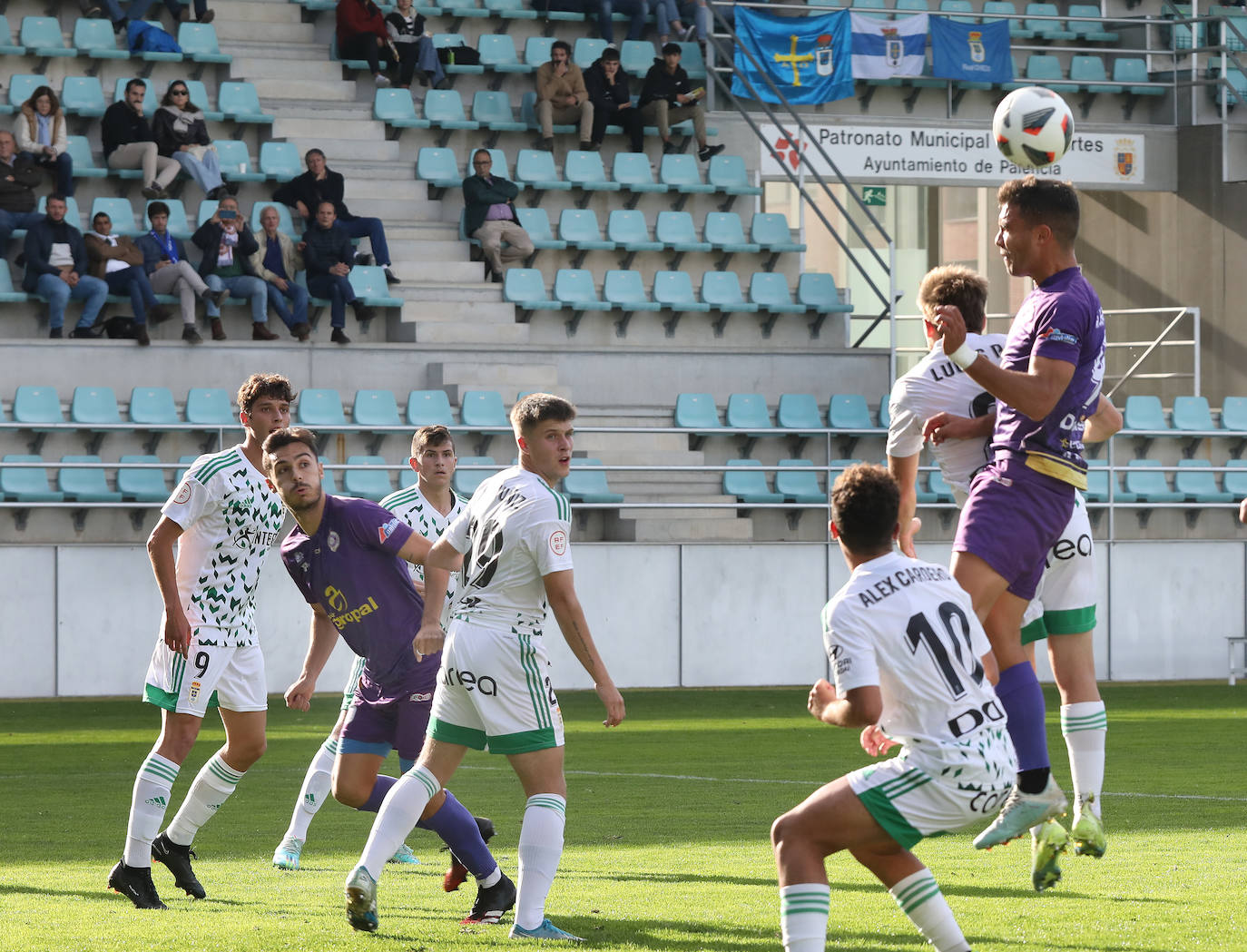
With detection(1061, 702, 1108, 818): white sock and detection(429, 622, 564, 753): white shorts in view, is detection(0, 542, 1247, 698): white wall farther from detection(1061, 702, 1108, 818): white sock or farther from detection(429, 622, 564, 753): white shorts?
detection(429, 622, 564, 753): white shorts

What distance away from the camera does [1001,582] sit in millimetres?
6066

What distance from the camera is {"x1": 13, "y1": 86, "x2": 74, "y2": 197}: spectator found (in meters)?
18.9

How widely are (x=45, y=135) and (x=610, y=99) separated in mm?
6773

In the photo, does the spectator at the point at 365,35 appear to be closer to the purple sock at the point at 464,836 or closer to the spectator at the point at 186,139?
the spectator at the point at 186,139

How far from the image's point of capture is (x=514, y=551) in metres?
6.07

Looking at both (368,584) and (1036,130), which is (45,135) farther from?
(1036,130)

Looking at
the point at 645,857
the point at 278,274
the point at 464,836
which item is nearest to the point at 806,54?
the point at 278,274

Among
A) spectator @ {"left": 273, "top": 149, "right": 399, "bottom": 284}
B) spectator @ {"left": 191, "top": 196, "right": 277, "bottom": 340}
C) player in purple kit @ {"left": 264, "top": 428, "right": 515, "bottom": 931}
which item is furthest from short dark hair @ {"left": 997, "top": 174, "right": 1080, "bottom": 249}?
spectator @ {"left": 273, "top": 149, "right": 399, "bottom": 284}

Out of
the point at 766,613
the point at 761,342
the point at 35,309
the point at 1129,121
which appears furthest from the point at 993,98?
the point at 35,309

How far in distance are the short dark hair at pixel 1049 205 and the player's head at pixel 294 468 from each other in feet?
8.83

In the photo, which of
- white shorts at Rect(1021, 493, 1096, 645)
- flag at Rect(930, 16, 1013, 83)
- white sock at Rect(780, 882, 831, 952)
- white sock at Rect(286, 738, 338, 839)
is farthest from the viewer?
flag at Rect(930, 16, 1013, 83)

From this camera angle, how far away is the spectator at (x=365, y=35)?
21.8m

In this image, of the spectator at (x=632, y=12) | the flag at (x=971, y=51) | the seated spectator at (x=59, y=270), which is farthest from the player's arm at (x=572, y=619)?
the flag at (x=971, y=51)

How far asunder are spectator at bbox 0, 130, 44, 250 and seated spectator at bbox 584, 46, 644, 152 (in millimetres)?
6824
